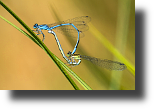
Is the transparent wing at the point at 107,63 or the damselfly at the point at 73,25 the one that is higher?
the damselfly at the point at 73,25

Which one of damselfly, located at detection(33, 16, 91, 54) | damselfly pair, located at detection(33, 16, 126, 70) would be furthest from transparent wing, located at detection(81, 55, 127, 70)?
damselfly, located at detection(33, 16, 91, 54)

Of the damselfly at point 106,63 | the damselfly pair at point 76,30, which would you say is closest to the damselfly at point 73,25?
the damselfly pair at point 76,30

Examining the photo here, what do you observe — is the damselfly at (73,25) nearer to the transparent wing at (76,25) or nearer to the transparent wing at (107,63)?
the transparent wing at (76,25)

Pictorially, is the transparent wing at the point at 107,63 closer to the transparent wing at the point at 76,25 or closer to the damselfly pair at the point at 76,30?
the damselfly pair at the point at 76,30

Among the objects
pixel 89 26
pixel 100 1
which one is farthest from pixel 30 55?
pixel 100 1

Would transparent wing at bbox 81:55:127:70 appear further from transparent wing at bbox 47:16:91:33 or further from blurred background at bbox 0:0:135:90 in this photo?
A: transparent wing at bbox 47:16:91:33

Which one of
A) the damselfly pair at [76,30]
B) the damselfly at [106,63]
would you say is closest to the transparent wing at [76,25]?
the damselfly pair at [76,30]
